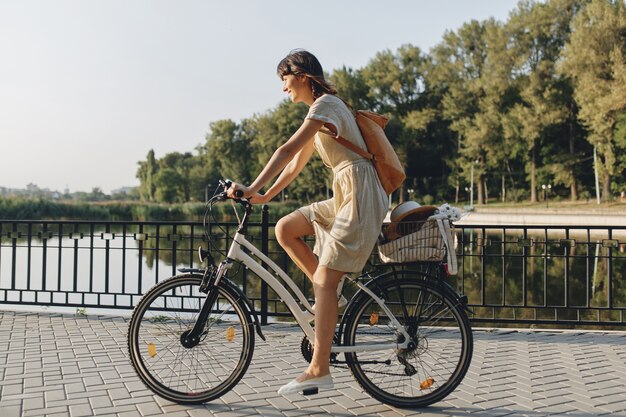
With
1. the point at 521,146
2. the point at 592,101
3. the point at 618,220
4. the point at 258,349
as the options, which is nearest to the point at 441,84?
the point at 521,146

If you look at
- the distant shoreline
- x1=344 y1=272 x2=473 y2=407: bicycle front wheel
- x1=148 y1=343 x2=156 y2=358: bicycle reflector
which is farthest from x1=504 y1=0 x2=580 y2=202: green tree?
x1=148 y1=343 x2=156 y2=358: bicycle reflector

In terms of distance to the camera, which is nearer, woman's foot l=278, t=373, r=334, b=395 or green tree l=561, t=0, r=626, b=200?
woman's foot l=278, t=373, r=334, b=395

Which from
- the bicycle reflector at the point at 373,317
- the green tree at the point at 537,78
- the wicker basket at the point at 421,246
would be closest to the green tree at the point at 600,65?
the green tree at the point at 537,78

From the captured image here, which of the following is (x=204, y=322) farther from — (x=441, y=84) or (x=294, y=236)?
(x=441, y=84)

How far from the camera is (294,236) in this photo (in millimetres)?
3631

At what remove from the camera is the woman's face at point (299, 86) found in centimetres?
358

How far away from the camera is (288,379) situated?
445 centimetres

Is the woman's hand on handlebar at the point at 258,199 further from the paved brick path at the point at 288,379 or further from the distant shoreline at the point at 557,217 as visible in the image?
the distant shoreline at the point at 557,217

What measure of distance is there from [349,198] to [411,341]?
2.96 ft

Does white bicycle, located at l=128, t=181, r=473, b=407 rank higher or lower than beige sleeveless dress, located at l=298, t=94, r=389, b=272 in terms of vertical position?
lower

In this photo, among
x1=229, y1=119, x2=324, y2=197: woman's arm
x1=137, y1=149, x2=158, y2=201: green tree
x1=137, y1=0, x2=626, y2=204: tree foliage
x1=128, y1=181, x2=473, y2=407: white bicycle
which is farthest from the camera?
x1=137, y1=149, x2=158, y2=201: green tree

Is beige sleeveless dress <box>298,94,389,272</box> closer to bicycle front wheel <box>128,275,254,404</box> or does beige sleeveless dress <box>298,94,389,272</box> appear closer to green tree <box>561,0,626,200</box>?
bicycle front wheel <box>128,275,254,404</box>

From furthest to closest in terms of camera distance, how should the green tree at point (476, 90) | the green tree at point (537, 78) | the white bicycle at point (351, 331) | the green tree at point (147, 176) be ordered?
the green tree at point (147, 176) → the green tree at point (476, 90) → the green tree at point (537, 78) → the white bicycle at point (351, 331)

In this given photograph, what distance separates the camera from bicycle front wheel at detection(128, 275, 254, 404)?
12.1 feet
